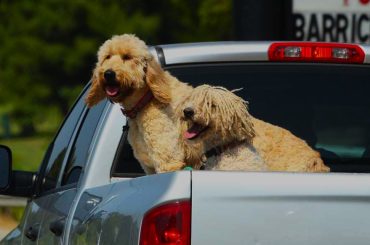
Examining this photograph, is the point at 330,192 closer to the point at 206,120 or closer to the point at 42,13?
the point at 206,120

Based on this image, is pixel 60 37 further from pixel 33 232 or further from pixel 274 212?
pixel 274 212

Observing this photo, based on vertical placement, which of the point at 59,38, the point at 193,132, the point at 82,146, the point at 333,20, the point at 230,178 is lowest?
the point at 59,38

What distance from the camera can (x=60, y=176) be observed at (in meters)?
6.34

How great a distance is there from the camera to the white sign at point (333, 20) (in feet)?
43.3

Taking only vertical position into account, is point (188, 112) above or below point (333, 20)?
above

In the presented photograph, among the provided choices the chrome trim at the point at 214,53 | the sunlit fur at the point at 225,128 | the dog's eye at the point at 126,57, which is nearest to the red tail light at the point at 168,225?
the sunlit fur at the point at 225,128

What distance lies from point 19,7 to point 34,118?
614 cm

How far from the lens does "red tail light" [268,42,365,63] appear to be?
19.3ft

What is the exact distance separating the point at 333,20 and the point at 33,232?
7581 millimetres

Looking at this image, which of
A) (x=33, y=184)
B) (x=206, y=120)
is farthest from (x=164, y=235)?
(x=33, y=184)

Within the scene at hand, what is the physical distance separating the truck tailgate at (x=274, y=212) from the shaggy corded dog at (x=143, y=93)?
156 cm

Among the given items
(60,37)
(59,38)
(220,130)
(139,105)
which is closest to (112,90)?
(139,105)

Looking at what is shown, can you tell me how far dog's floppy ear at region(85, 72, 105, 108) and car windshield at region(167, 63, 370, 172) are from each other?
1.18 ft

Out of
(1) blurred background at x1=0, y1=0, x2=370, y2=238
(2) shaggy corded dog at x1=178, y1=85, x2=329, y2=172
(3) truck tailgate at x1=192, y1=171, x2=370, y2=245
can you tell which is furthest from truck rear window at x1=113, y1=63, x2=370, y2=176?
(1) blurred background at x1=0, y1=0, x2=370, y2=238
